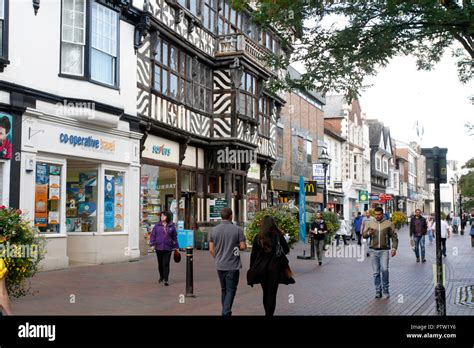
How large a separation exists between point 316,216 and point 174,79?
749 centimetres

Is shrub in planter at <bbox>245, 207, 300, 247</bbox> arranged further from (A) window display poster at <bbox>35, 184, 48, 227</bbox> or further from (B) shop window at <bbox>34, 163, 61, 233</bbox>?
(A) window display poster at <bbox>35, 184, 48, 227</bbox>

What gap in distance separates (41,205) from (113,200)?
3293 millimetres

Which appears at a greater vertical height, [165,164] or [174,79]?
[174,79]

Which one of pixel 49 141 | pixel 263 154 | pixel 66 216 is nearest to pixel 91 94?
pixel 49 141

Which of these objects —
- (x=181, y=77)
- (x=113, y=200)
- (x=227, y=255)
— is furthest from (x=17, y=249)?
(x=181, y=77)

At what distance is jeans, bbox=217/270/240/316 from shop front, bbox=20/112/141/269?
7.72m

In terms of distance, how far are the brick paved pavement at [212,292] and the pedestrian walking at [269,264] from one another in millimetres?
1481

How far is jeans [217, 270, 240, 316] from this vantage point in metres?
9.04

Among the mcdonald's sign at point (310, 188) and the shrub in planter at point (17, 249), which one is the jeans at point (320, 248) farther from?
the shrub in planter at point (17, 249)

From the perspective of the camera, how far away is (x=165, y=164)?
73.2ft

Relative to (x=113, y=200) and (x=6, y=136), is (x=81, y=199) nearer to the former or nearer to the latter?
(x=113, y=200)

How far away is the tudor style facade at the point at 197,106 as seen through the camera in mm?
21125

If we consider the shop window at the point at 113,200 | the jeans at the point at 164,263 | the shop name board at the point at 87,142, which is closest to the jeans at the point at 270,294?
the jeans at the point at 164,263
